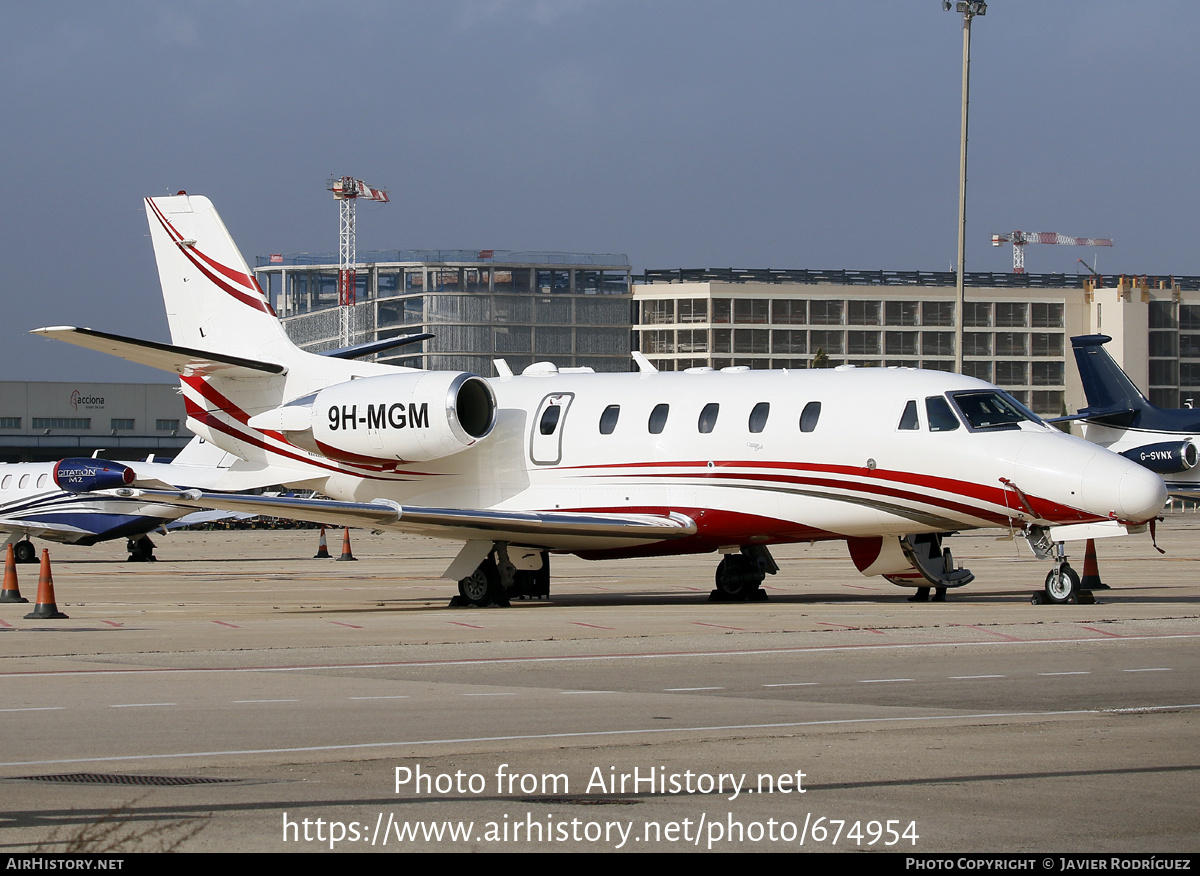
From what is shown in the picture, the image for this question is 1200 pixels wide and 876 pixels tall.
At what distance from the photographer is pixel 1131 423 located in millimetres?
52781

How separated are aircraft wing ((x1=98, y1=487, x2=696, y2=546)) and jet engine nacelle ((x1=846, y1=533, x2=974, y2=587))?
258 centimetres

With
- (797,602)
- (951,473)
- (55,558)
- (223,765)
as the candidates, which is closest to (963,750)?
(223,765)

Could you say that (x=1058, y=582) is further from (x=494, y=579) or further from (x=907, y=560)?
(x=494, y=579)

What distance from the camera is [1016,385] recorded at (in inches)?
5246

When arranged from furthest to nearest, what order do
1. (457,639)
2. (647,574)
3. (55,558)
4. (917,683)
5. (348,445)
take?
1. (55,558)
2. (647,574)
3. (348,445)
4. (457,639)
5. (917,683)

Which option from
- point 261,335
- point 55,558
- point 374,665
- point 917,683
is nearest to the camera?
point 917,683

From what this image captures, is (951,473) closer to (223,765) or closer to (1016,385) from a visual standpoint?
(223,765)

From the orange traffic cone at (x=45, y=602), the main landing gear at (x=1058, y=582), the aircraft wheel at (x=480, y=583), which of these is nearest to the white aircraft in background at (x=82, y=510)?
the aircraft wheel at (x=480, y=583)

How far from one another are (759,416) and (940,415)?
2.63 meters

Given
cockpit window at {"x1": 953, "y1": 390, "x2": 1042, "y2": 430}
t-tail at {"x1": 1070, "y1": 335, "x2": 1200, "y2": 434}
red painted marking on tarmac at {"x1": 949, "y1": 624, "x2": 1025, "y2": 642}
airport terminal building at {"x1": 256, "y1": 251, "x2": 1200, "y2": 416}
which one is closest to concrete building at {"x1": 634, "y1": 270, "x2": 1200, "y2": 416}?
airport terminal building at {"x1": 256, "y1": 251, "x2": 1200, "y2": 416}

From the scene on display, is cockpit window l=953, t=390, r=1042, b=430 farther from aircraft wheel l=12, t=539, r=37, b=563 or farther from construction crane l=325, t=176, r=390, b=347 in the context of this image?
construction crane l=325, t=176, r=390, b=347

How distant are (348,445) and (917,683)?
13.1m

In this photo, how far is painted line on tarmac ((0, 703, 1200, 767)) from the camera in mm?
8742
